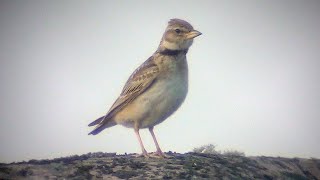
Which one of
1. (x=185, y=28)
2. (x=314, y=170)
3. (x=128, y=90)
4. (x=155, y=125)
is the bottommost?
(x=314, y=170)

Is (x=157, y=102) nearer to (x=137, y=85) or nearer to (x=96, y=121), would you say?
(x=137, y=85)

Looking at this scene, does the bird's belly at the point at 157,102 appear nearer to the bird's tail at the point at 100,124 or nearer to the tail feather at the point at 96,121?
the bird's tail at the point at 100,124

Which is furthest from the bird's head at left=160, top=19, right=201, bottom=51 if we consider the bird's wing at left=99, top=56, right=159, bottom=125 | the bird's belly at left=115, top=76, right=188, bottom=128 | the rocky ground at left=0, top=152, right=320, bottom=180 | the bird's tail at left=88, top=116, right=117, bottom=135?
the rocky ground at left=0, top=152, right=320, bottom=180

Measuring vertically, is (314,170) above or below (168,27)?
below

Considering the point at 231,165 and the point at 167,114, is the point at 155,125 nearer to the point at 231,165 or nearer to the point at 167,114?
the point at 167,114

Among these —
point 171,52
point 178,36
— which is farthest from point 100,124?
point 178,36

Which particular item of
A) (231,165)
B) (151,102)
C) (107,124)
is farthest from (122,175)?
(107,124)

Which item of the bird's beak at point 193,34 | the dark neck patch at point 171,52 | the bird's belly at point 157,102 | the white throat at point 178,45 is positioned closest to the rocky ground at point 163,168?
the bird's belly at point 157,102

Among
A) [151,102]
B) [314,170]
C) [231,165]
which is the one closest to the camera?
[231,165]
